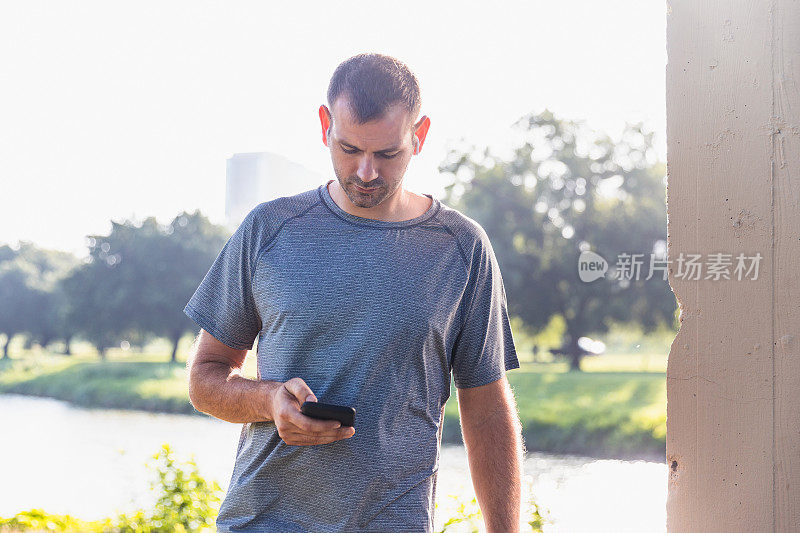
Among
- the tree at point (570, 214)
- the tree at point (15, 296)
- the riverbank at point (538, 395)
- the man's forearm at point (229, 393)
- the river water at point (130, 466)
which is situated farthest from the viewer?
the tree at point (15, 296)

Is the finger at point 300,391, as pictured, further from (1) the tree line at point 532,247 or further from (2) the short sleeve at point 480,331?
(1) the tree line at point 532,247

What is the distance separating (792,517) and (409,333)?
836mm

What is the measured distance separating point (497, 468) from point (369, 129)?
0.74m

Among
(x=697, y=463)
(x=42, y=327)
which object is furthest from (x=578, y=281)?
(x=697, y=463)

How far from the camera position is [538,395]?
19.4 meters

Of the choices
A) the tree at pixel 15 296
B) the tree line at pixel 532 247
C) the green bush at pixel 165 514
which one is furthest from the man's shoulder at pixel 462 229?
the tree at pixel 15 296

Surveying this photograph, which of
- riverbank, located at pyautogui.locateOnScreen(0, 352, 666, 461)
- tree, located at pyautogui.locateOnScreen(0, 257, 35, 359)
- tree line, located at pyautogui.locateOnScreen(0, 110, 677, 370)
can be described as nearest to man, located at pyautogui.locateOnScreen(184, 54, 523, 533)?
riverbank, located at pyautogui.locateOnScreen(0, 352, 666, 461)

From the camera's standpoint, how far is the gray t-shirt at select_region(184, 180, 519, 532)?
137 cm

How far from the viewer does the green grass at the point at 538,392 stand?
52.6 ft

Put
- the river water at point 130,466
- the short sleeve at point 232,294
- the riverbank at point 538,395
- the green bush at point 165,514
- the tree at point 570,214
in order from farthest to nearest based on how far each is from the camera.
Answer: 1. the tree at point 570,214
2. the riverbank at point 538,395
3. the river water at point 130,466
4. the green bush at point 165,514
5. the short sleeve at point 232,294

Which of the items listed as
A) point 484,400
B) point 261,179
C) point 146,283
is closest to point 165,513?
point 484,400

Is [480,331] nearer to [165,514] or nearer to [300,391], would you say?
[300,391]

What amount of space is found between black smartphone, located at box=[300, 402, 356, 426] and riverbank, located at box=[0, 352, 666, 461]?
41.4 feet

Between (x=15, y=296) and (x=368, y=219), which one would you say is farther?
(x=15, y=296)
